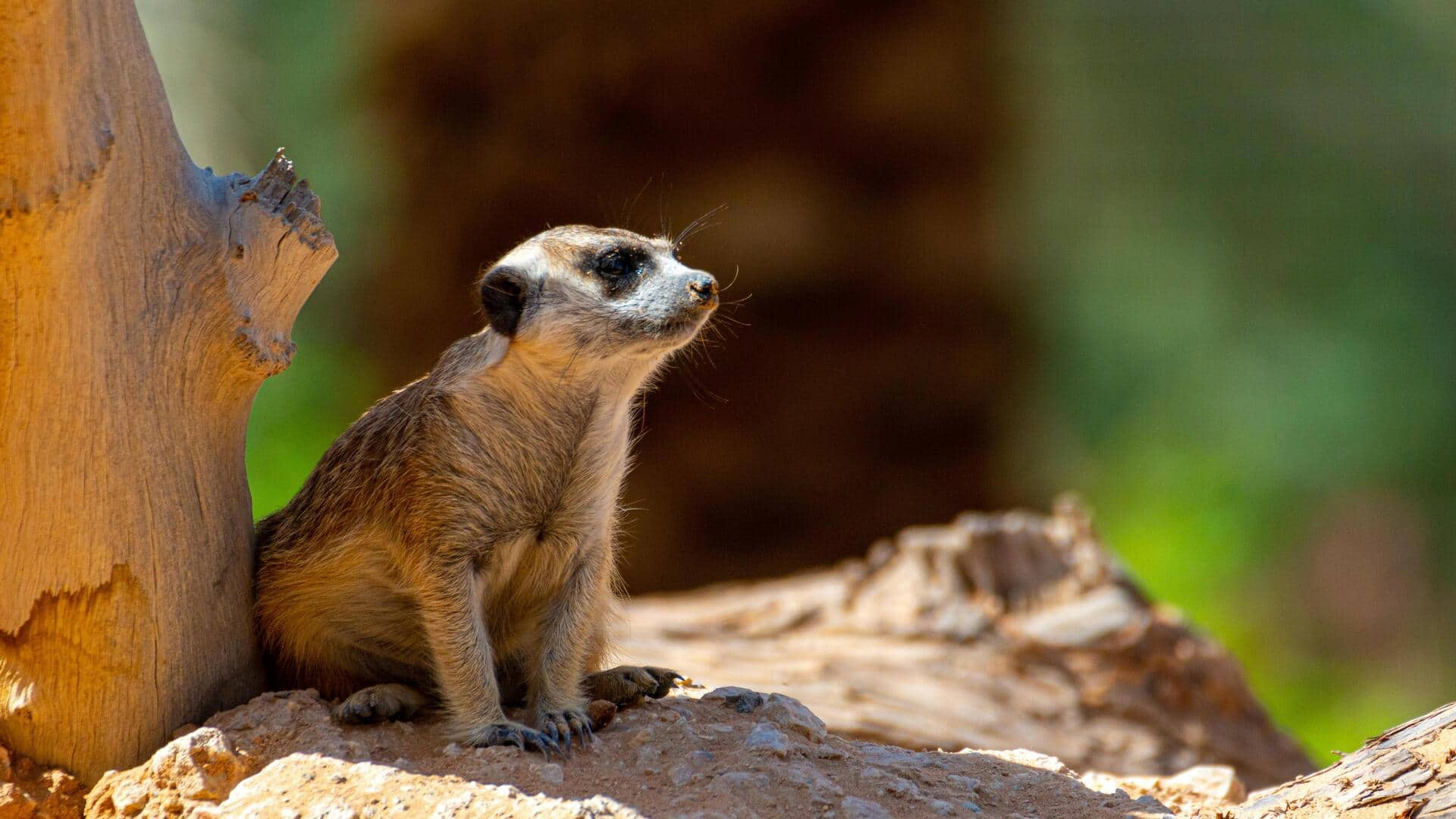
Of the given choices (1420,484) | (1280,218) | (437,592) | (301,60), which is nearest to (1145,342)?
(1280,218)

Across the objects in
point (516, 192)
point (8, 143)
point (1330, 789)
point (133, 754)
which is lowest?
point (133, 754)

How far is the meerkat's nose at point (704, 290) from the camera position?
2957 mm

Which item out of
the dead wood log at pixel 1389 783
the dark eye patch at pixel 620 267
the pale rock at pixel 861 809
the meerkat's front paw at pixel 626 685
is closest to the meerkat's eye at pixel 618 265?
the dark eye patch at pixel 620 267

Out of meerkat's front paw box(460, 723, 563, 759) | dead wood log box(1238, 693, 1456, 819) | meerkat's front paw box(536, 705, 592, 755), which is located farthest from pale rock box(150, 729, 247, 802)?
dead wood log box(1238, 693, 1456, 819)

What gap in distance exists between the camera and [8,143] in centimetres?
220

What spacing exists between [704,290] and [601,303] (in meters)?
0.25

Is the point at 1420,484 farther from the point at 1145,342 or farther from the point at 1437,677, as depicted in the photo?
the point at 1145,342

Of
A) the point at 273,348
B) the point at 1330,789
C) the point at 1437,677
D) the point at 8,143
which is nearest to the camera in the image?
the point at 8,143

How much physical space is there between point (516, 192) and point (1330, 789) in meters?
8.14

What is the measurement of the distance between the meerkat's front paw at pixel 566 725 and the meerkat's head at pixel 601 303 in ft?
2.70

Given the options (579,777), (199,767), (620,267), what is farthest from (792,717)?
(199,767)

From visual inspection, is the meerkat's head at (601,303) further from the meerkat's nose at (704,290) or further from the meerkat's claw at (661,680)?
the meerkat's claw at (661,680)

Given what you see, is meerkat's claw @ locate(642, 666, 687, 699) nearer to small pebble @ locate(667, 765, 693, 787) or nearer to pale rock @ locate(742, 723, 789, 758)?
pale rock @ locate(742, 723, 789, 758)

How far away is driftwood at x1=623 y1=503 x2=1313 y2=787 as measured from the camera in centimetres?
469
